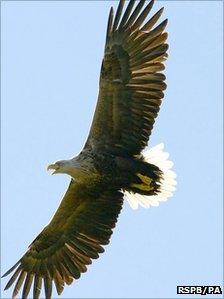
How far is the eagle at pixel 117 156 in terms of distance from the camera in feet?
43.8

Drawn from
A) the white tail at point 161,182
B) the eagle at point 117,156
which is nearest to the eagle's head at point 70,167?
the eagle at point 117,156

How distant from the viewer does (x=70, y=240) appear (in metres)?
14.4

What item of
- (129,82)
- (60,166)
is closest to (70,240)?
(60,166)

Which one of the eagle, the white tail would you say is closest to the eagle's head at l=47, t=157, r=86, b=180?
the eagle

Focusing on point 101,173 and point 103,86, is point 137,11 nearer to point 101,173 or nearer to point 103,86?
point 103,86

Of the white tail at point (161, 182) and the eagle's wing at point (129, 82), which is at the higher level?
the eagle's wing at point (129, 82)

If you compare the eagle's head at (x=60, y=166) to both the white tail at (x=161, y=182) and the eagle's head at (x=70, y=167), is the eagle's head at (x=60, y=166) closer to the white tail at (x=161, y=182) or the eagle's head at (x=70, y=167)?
the eagle's head at (x=70, y=167)

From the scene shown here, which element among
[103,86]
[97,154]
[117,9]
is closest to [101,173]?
[97,154]

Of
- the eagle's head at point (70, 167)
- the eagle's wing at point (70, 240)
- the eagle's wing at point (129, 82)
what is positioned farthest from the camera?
the eagle's wing at point (70, 240)

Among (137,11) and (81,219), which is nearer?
(137,11)

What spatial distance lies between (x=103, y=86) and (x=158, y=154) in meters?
1.21

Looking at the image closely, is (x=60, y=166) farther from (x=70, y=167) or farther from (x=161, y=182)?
(x=161, y=182)

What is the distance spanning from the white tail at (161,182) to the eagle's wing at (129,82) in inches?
7.6

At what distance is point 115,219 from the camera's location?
14.1 meters
